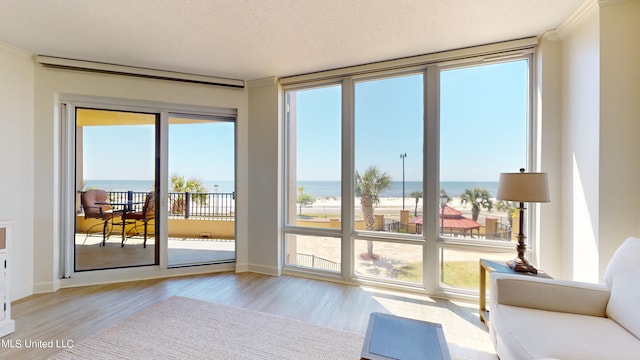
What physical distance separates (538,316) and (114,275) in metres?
4.31

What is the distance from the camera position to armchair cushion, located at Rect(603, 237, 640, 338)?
1.48 meters

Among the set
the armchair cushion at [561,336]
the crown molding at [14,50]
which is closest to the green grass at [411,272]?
the armchair cushion at [561,336]

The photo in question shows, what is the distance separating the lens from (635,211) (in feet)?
6.66

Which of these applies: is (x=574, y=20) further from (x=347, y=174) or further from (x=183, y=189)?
(x=183, y=189)

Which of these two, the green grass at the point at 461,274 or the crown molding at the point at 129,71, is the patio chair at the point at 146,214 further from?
the green grass at the point at 461,274

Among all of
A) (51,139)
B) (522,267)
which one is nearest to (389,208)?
(522,267)

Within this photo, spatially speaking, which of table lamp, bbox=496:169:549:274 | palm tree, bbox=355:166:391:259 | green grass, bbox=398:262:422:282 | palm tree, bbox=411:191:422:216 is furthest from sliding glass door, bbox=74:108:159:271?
table lamp, bbox=496:169:549:274

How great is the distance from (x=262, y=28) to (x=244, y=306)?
8.85 feet

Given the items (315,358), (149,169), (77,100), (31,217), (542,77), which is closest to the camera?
(315,358)

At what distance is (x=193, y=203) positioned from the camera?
3826 mm

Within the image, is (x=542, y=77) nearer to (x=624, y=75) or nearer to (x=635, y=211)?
(x=624, y=75)

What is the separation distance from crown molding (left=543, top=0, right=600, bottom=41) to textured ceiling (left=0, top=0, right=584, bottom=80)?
5 centimetres

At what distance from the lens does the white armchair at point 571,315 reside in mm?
1337

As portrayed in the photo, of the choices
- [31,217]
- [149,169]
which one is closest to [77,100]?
[149,169]
